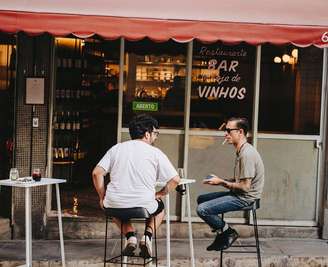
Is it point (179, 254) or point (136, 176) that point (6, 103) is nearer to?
point (179, 254)

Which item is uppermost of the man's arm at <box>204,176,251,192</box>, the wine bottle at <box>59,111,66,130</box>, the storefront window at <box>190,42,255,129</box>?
the storefront window at <box>190,42,255,129</box>

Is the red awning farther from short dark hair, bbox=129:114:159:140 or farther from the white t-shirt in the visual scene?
the white t-shirt

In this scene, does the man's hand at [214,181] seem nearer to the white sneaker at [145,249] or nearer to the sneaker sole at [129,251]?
the white sneaker at [145,249]

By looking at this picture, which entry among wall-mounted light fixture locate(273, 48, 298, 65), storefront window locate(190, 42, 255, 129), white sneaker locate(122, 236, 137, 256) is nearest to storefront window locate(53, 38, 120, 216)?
storefront window locate(190, 42, 255, 129)

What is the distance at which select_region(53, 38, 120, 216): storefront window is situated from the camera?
9058 mm

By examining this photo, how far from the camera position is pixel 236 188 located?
6902 mm

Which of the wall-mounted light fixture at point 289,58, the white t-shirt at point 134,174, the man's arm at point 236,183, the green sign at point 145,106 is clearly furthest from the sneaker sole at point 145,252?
the wall-mounted light fixture at point 289,58

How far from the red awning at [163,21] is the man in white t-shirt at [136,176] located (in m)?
1.11

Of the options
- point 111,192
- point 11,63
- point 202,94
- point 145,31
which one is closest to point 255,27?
point 145,31

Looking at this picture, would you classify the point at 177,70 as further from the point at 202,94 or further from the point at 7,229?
the point at 7,229

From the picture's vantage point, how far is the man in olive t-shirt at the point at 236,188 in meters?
6.86

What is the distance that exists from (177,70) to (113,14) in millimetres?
1877

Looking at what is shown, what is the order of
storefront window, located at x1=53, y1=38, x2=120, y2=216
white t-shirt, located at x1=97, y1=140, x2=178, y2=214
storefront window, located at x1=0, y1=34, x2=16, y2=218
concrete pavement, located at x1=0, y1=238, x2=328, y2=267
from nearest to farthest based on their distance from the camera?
A: white t-shirt, located at x1=97, y1=140, x2=178, y2=214 → concrete pavement, located at x1=0, y1=238, x2=328, y2=267 → storefront window, located at x1=0, y1=34, x2=16, y2=218 → storefront window, located at x1=53, y1=38, x2=120, y2=216

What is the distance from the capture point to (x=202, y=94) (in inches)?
344
